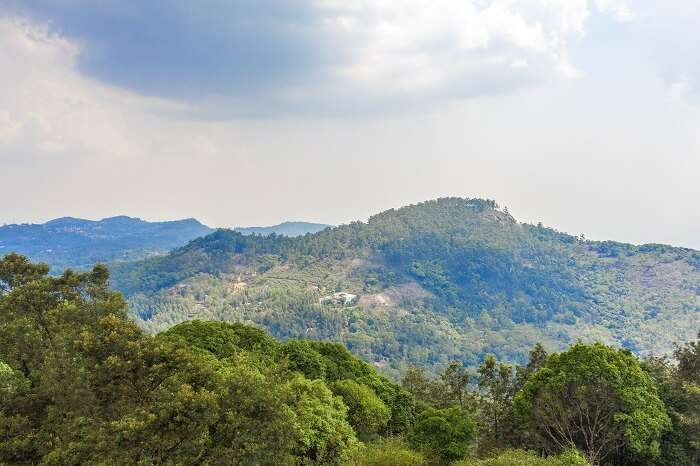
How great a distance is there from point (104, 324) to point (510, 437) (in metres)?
26.8

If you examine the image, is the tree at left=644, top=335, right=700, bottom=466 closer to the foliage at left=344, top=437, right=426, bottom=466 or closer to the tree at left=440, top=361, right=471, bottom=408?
the foliage at left=344, top=437, right=426, bottom=466

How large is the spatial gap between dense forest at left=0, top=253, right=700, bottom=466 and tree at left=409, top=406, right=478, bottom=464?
0.08 meters

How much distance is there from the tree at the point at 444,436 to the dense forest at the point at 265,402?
0.08 m

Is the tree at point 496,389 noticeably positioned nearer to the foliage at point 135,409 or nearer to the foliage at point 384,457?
the foliage at point 384,457

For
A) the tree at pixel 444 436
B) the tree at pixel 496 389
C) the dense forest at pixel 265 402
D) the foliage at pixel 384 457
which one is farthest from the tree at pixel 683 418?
the foliage at pixel 384 457

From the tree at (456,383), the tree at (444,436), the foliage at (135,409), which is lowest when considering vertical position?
the tree at (456,383)

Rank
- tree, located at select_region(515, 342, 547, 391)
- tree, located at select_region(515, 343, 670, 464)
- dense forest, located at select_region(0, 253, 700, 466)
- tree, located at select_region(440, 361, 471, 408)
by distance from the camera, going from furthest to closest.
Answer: tree, located at select_region(440, 361, 471, 408), tree, located at select_region(515, 342, 547, 391), tree, located at select_region(515, 343, 670, 464), dense forest, located at select_region(0, 253, 700, 466)

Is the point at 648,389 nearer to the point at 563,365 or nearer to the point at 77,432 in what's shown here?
the point at 563,365

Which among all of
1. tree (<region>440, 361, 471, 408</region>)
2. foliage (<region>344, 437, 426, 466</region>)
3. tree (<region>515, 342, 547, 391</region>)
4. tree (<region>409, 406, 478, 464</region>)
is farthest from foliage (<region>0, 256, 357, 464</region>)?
tree (<region>440, 361, 471, 408</region>)

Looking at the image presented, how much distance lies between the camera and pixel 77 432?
16156 millimetres

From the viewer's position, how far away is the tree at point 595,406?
1006 inches

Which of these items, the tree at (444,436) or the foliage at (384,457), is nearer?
the foliage at (384,457)

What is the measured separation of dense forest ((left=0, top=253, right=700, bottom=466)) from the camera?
647 inches

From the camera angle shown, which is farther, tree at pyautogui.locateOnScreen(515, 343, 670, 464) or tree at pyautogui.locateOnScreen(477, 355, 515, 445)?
tree at pyautogui.locateOnScreen(477, 355, 515, 445)
